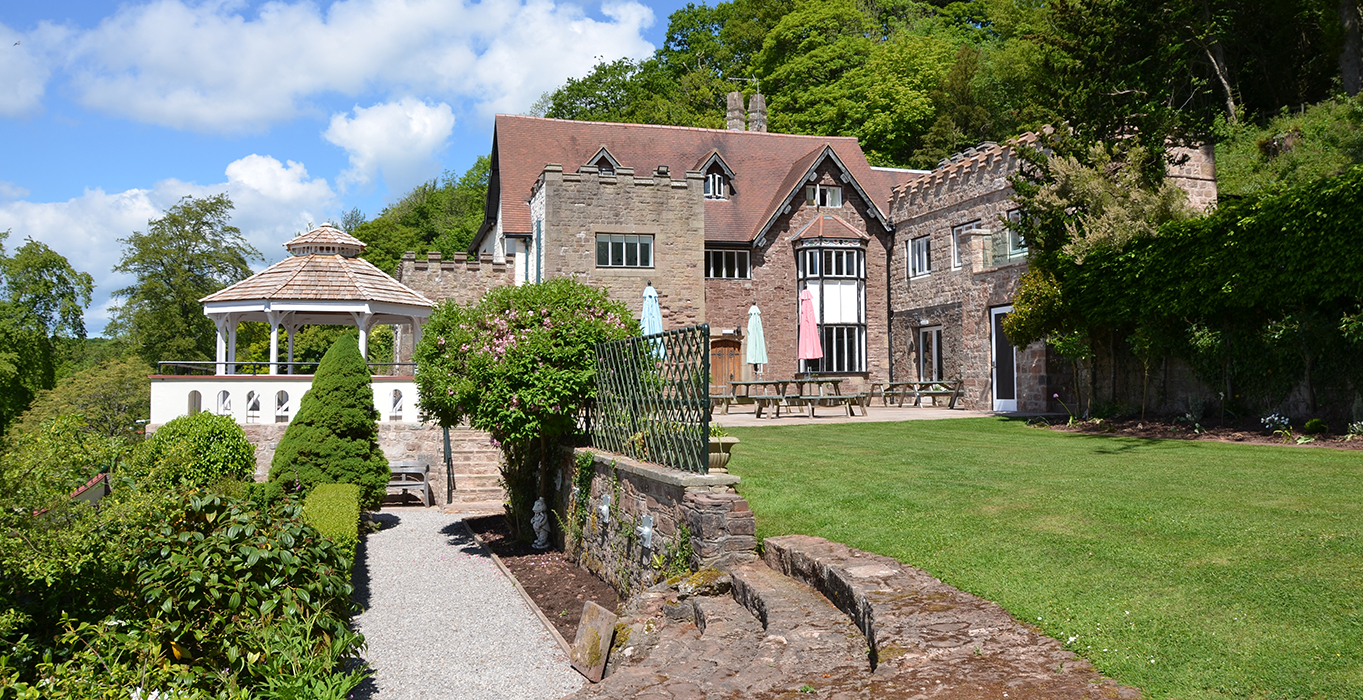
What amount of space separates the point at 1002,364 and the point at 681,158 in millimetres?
14065

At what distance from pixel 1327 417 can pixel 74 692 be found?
54.0 ft

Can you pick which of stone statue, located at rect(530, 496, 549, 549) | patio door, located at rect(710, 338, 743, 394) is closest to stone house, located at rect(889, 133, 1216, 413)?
patio door, located at rect(710, 338, 743, 394)

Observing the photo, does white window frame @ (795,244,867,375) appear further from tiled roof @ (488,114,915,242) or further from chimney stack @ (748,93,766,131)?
chimney stack @ (748,93,766,131)

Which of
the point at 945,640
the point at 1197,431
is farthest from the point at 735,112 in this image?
the point at 945,640

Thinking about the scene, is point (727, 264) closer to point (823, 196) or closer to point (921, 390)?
point (823, 196)

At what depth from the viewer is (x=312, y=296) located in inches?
846

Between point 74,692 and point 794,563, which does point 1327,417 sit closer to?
point 794,563

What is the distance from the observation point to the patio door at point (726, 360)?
2972cm

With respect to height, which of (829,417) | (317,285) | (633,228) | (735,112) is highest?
(735,112)

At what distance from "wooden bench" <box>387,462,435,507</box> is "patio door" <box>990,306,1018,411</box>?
14.6m

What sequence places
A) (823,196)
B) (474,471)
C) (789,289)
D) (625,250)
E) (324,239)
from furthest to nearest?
(823,196)
(789,289)
(625,250)
(324,239)
(474,471)

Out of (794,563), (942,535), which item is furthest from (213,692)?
(942,535)

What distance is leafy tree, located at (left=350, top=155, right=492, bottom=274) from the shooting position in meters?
57.7

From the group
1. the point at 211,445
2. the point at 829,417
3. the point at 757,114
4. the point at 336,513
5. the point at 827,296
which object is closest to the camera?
the point at 336,513
